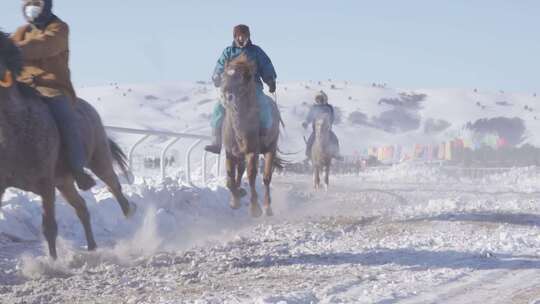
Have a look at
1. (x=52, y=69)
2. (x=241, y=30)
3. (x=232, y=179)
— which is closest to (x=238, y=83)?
(x=241, y=30)

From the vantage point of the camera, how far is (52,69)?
813 cm

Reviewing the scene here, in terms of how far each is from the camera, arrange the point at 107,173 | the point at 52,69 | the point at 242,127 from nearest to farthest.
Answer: the point at 52,69
the point at 107,173
the point at 242,127

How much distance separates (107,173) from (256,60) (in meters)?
2.92

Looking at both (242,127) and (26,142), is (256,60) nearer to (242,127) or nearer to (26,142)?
(242,127)

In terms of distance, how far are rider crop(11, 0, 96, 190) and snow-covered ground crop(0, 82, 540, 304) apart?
977mm

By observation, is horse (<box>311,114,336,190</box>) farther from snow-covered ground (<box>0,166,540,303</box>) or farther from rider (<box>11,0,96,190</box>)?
rider (<box>11,0,96,190</box>)

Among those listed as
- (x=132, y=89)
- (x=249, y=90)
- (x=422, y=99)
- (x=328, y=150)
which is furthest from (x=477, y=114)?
(x=249, y=90)

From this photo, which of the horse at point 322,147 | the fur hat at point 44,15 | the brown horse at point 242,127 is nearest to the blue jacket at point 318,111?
the horse at point 322,147

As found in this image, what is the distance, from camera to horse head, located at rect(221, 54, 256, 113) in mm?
10727

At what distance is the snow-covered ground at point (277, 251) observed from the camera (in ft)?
19.4

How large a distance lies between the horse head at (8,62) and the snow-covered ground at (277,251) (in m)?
1.47

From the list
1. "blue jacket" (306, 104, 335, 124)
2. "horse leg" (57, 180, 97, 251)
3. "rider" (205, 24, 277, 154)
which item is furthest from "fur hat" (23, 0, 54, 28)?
"blue jacket" (306, 104, 335, 124)

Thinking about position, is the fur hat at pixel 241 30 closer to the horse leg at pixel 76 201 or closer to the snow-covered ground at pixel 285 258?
the snow-covered ground at pixel 285 258

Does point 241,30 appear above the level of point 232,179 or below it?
above
